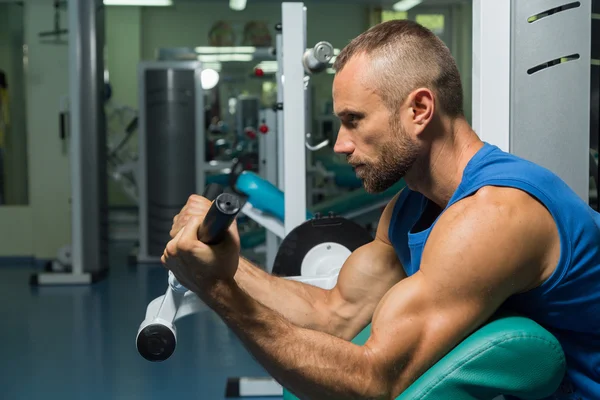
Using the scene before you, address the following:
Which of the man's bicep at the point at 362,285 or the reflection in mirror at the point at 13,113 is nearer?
the man's bicep at the point at 362,285

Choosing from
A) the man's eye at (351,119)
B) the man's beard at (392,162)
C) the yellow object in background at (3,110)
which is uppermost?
the yellow object in background at (3,110)

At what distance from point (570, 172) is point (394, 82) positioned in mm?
588

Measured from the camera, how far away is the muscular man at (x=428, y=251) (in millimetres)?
1018

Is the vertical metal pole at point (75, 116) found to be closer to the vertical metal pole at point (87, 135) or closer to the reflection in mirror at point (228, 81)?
the vertical metal pole at point (87, 135)

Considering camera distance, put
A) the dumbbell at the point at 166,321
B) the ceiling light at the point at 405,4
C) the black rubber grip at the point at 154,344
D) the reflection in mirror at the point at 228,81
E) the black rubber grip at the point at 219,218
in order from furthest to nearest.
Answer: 1. the ceiling light at the point at 405,4
2. the reflection in mirror at the point at 228,81
3. the black rubber grip at the point at 154,344
4. the dumbbell at the point at 166,321
5. the black rubber grip at the point at 219,218

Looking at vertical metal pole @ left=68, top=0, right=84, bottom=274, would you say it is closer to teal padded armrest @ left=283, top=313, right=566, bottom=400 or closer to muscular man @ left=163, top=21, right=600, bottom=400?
muscular man @ left=163, top=21, right=600, bottom=400

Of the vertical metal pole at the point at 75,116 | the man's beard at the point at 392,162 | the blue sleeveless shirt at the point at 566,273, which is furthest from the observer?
the vertical metal pole at the point at 75,116

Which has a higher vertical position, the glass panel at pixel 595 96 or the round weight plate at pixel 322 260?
the glass panel at pixel 595 96

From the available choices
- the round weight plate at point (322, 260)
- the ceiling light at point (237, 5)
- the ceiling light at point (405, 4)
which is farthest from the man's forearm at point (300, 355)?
the ceiling light at point (405, 4)

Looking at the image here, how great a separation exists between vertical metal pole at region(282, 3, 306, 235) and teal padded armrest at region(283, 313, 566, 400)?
172cm

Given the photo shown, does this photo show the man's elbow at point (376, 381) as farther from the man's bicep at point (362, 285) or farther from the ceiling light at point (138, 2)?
the ceiling light at point (138, 2)

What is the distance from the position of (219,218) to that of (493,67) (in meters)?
0.93

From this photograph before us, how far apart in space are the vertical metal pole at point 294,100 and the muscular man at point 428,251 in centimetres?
140

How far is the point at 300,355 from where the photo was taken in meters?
1.04
